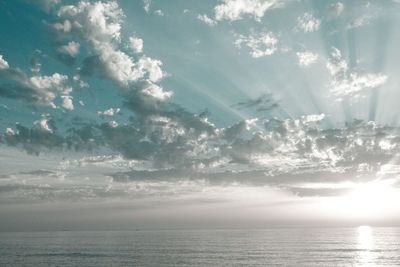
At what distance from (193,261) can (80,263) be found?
133ft

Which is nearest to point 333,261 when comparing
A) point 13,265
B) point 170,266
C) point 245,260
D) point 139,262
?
point 245,260

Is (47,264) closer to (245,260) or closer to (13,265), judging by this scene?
(13,265)

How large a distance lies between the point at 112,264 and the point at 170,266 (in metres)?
21.9

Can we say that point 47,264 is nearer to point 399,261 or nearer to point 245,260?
point 245,260

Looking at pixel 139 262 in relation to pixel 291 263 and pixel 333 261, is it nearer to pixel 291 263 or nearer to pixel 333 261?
pixel 291 263

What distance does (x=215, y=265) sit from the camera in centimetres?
13550

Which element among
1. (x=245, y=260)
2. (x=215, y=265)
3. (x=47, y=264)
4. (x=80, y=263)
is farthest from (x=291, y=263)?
(x=47, y=264)

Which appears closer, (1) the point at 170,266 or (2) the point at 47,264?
(1) the point at 170,266

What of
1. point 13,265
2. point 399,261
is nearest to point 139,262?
point 13,265

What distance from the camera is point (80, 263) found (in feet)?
470

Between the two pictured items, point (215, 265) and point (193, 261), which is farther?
point (193, 261)

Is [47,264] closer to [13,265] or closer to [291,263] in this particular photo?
[13,265]

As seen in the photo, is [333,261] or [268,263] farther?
[333,261]

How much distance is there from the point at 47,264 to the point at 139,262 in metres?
31.8
